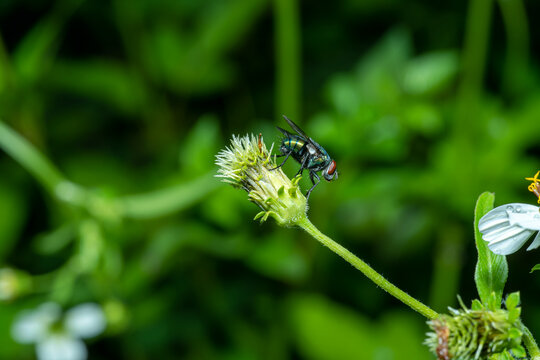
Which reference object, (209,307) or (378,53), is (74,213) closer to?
(209,307)

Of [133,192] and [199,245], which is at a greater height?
[133,192]

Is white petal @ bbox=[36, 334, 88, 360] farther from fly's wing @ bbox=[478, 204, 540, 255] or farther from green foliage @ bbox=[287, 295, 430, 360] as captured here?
fly's wing @ bbox=[478, 204, 540, 255]

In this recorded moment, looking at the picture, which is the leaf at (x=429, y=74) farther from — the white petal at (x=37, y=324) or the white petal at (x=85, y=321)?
the white petal at (x=37, y=324)

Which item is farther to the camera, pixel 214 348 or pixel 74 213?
pixel 214 348

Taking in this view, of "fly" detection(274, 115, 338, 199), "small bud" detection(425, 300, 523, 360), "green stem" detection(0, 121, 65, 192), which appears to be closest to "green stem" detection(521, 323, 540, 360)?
"small bud" detection(425, 300, 523, 360)

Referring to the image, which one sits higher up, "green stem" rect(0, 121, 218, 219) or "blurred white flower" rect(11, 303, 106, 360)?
"green stem" rect(0, 121, 218, 219)

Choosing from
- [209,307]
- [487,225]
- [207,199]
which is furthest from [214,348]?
[487,225]

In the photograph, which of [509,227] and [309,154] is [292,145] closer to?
[309,154]
